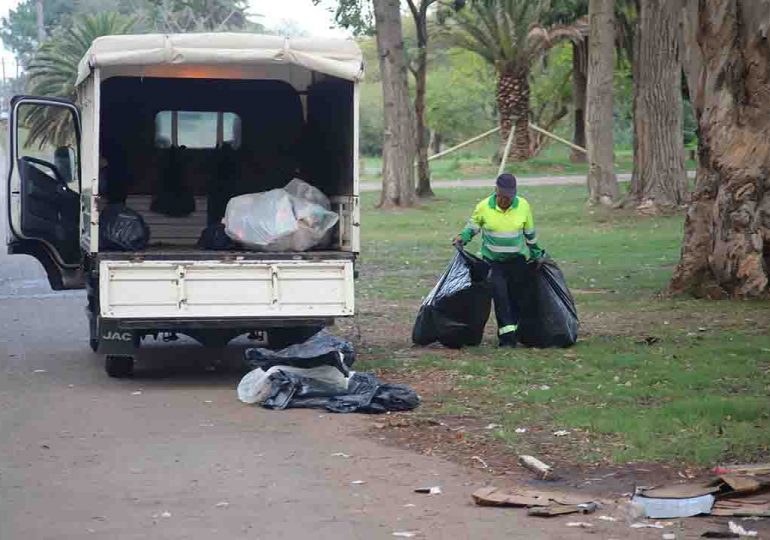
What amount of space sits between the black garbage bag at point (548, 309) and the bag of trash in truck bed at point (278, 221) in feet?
6.43

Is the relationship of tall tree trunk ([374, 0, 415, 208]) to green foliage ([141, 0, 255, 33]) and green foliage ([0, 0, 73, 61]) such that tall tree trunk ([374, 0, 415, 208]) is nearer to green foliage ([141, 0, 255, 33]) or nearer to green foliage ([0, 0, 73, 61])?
green foliage ([141, 0, 255, 33])

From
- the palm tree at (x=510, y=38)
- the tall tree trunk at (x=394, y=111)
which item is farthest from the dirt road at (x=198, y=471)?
the palm tree at (x=510, y=38)

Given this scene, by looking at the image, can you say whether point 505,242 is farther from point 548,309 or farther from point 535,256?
point 548,309

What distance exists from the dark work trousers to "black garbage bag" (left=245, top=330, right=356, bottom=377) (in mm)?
2050

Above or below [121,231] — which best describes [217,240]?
below

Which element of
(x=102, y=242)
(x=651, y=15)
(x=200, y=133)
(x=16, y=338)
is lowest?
(x=16, y=338)

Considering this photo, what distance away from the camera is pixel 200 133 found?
14453 millimetres

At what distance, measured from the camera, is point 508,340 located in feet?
44.8

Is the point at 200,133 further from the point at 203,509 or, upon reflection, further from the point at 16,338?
the point at 203,509

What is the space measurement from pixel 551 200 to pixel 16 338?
22607mm

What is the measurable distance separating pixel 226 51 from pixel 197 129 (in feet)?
8.08

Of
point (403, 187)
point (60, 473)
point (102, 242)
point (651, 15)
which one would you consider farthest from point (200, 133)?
point (403, 187)

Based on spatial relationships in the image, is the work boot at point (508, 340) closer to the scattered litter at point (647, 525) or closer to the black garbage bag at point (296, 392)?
the black garbage bag at point (296, 392)

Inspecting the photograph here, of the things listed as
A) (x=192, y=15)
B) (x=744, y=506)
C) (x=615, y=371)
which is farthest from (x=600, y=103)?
(x=192, y=15)
